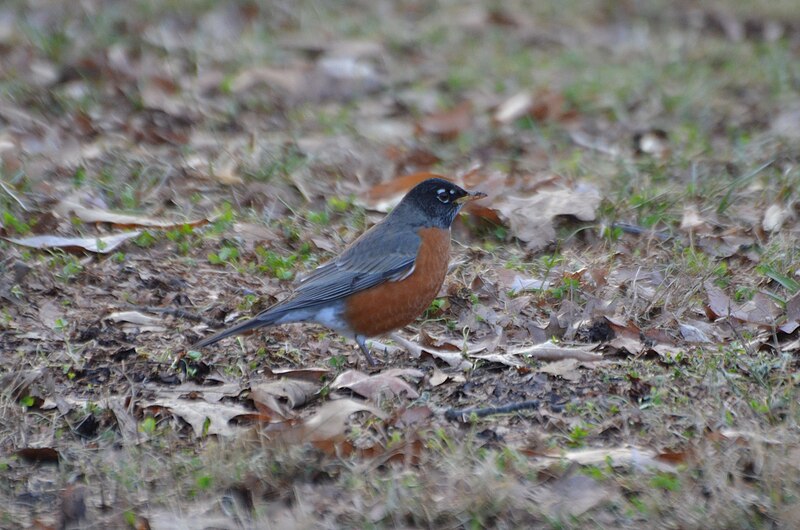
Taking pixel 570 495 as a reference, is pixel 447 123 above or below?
below

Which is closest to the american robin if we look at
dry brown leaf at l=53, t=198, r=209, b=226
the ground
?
the ground

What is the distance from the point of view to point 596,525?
3.46 m

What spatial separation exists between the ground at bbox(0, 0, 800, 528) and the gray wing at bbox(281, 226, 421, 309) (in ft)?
1.01

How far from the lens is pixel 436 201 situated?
561 centimetres

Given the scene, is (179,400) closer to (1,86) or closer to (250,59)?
(1,86)

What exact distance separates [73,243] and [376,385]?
2.05 meters

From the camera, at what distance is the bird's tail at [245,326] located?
468 centimetres

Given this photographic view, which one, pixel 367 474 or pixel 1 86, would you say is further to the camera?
pixel 1 86

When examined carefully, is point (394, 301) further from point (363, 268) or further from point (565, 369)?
point (565, 369)

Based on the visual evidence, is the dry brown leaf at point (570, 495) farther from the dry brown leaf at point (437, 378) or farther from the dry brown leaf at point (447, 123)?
the dry brown leaf at point (447, 123)

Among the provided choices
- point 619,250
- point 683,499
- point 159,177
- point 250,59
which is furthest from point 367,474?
point 250,59

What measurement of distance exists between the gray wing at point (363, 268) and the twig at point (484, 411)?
1071mm

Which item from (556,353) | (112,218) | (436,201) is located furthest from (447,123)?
(556,353)

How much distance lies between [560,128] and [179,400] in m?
4.34
